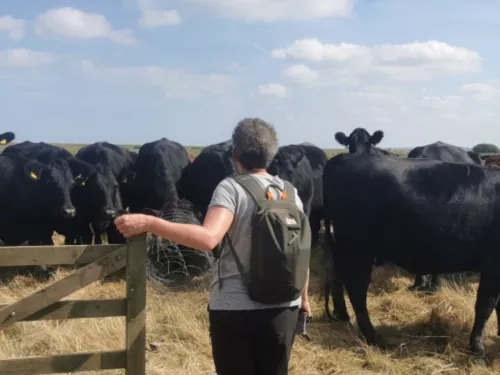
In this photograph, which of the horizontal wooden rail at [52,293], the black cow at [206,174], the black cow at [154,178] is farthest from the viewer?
the black cow at [154,178]

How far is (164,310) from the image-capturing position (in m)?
6.71

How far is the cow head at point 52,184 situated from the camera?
31.2 ft

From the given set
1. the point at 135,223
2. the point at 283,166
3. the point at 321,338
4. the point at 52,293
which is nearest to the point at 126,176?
the point at 283,166

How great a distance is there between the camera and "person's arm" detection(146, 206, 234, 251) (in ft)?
9.80

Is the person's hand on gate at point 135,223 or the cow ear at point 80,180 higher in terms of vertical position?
the person's hand on gate at point 135,223

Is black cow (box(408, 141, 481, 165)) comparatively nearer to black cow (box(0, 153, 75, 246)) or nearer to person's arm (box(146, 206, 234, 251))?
black cow (box(0, 153, 75, 246))

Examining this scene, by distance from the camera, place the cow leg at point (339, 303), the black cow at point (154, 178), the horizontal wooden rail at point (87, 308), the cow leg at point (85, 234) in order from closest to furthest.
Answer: the horizontal wooden rail at point (87, 308)
the cow leg at point (339, 303)
the cow leg at point (85, 234)
the black cow at point (154, 178)

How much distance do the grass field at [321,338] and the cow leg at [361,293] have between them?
6.2 inches

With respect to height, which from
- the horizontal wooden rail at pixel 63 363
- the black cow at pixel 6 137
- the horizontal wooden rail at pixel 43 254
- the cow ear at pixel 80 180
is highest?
the black cow at pixel 6 137

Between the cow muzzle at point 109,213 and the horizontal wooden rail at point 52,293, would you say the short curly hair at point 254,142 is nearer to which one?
the horizontal wooden rail at point 52,293

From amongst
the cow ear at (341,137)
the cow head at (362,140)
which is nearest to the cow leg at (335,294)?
the cow head at (362,140)

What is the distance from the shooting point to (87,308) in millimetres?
3676

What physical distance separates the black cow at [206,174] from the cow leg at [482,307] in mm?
5149

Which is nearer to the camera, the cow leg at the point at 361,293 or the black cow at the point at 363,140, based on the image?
the cow leg at the point at 361,293
